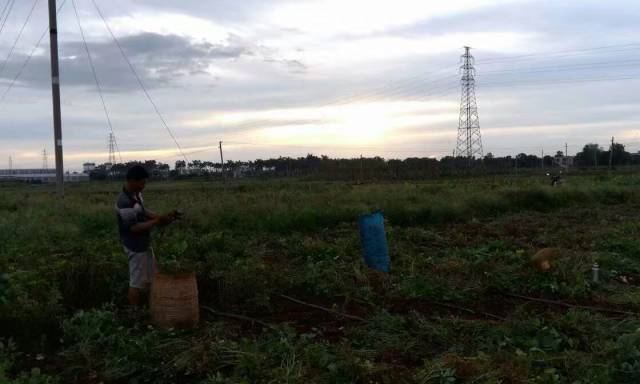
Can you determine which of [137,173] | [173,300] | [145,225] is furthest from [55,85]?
[173,300]

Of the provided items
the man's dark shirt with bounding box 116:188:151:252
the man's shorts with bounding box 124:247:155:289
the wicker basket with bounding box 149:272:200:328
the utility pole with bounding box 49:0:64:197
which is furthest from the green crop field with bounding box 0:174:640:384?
the utility pole with bounding box 49:0:64:197

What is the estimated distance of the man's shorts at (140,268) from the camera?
5516mm

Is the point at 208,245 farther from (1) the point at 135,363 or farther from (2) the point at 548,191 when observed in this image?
(2) the point at 548,191

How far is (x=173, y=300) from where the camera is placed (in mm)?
5234

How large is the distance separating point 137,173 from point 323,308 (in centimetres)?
231

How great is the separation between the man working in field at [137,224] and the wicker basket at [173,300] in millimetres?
324

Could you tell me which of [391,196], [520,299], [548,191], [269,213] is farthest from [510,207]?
[520,299]

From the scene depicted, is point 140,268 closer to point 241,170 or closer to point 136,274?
point 136,274

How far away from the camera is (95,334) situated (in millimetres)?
4930

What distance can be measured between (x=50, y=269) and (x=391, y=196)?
10.2m

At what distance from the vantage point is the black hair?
5215 millimetres

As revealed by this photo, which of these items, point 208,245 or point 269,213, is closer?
point 208,245

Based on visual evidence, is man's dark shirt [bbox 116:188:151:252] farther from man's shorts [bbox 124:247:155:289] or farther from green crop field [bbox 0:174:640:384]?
green crop field [bbox 0:174:640:384]

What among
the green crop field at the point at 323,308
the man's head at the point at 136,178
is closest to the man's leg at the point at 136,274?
the green crop field at the point at 323,308
